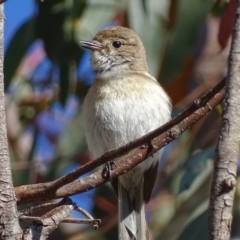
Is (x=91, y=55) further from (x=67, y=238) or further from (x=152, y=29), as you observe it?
(x=67, y=238)

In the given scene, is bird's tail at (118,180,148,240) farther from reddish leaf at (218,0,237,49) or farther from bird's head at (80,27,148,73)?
reddish leaf at (218,0,237,49)

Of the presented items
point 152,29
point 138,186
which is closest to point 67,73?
point 152,29

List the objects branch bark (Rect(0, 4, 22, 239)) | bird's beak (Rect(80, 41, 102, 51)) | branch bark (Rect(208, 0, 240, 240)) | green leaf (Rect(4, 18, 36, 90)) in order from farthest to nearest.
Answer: green leaf (Rect(4, 18, 36, 90))
bird's beak (Rect(80, 41, 102, 51))
branch bark (Rect(0, 4, 22, 239))
branch bark (Rect(208, 0, 240, 240))

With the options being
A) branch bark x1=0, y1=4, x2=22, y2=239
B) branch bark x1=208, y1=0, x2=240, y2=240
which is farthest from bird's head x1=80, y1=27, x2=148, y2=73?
branch bark x1=208, y1=0, x2=240, y2=240

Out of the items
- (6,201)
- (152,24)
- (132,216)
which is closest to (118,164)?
(6,201)

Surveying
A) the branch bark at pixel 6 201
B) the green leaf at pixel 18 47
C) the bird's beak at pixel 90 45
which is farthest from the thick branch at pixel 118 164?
the green leaf at pixel 18 47

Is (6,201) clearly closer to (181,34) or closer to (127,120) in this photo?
(127,120)

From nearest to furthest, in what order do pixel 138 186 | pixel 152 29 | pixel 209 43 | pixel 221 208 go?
pixel 221 208 < pixel 138 186 < pixel 152 29 < pixel 209 43
